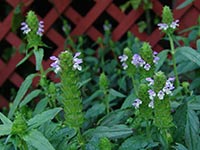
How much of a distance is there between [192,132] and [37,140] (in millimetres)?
437

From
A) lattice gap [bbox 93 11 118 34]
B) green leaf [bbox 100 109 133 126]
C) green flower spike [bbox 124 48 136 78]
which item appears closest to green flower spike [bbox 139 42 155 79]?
green leaf [bbox 100 109 133 126]

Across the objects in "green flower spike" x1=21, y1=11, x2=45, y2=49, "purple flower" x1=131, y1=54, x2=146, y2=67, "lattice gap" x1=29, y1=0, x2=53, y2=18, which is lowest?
"purple flower" x1=131, y1=54, x2=146, y2=67

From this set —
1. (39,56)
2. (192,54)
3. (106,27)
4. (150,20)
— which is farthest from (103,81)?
(150,20)

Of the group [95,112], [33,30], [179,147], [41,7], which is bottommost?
[179,147]

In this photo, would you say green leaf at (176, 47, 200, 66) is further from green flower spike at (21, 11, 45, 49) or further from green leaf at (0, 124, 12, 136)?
green leaf at (0, 124, 12, 136)

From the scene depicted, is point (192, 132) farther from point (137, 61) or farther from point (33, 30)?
point (33, 30)

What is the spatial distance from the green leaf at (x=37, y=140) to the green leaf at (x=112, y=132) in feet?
0.73

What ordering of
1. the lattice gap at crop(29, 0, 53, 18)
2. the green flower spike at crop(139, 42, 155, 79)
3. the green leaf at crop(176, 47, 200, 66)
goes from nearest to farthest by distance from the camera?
1. the green flower spike at crop(139, 42, 155, 79)
2. the green leaf at crop(176, 47, 200, 66)
3. the lattice gap at crop(29, 0, 53, 18)

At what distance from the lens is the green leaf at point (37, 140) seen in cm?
136

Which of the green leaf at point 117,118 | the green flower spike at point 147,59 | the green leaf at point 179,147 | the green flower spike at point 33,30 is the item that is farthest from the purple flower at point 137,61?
the green flower spike at point 33,30

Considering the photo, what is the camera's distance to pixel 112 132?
5.14 feet

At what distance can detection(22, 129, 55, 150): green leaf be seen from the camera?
1.36 meters

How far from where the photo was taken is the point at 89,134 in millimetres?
1612

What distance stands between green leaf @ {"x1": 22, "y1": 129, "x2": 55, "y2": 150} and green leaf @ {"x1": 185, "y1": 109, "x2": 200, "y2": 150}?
0.39m
